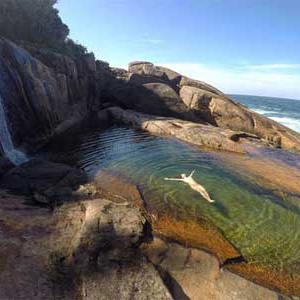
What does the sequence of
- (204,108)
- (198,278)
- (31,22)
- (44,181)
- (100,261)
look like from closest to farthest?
1. (100,261)
2. (198,278)
3. (44,181)
4. (31,22)
5. (204,108)

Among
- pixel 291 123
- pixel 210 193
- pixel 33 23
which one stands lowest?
pixel 291 123

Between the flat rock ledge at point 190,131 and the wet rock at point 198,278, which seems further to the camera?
the flat rock ledge at point 190,131

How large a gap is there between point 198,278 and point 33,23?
29.1m

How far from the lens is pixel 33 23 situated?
28.5 meters

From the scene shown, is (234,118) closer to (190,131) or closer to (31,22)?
(190,131)

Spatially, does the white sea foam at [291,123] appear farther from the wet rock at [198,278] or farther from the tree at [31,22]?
the wet rock at [198,278]

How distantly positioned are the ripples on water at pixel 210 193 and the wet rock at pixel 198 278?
184 cm

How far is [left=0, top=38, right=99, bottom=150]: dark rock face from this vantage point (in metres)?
18.1

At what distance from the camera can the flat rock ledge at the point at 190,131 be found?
76.8 feet

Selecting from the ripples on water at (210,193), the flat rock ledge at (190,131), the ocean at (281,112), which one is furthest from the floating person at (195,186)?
the ocean at (281,112)

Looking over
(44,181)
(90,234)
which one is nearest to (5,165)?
(44,181)

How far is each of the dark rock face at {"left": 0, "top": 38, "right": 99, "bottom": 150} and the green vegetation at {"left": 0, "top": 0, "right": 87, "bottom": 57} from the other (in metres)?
2.92

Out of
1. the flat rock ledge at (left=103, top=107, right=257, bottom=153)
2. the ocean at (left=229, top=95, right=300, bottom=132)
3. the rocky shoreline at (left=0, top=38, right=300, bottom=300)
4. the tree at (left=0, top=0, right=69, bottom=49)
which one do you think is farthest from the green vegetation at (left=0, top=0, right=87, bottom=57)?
the ocean at (left=229, top=95, right=300, bottom=132)

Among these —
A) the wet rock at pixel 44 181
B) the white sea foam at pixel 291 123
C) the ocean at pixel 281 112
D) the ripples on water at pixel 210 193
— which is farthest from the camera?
the ocean at pixel 281 112
